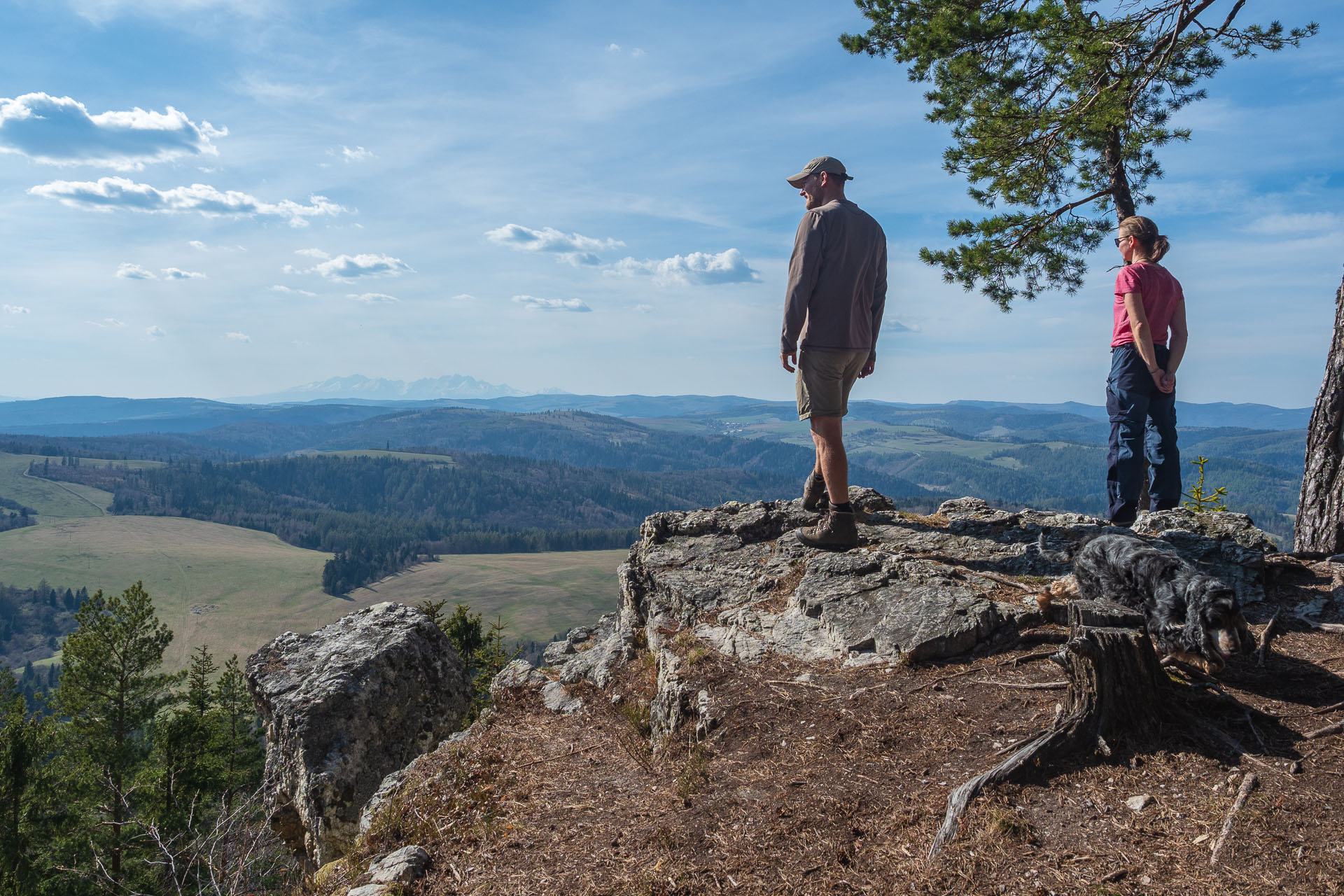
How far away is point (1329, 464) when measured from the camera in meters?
8.70

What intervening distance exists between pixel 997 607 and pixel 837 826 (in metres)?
3.00

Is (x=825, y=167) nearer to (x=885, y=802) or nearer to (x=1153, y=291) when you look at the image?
(x=1153, y=291)

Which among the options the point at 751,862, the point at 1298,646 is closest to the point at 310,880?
the point at 751,862

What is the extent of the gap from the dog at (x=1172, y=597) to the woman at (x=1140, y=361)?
104 inches

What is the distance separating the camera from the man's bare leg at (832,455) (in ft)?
27.6

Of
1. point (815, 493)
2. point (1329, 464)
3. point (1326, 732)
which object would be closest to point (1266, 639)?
point (1326, 732)

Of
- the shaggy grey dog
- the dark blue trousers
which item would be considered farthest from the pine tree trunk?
the shaggy grey dog

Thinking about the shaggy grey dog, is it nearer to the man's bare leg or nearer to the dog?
the dog

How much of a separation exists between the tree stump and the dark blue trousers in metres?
4.28

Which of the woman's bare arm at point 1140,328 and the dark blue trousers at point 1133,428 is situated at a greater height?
the woman's bare arm at point 1140,328

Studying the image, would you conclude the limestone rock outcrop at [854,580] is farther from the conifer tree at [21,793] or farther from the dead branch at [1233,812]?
the conifer tree at [21,793]

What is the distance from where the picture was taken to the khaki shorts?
8188 millimetres

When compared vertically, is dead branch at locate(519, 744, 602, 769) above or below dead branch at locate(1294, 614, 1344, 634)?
below

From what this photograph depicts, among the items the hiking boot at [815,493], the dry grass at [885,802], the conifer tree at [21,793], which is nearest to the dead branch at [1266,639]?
the dry grass at [885,802]
